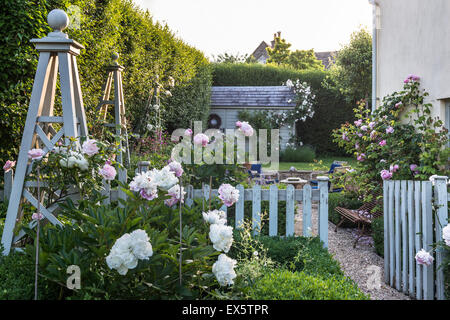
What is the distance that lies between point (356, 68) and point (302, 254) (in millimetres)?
15151

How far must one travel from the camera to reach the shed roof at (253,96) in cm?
1752

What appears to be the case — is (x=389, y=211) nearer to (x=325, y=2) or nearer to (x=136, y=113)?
(x=136, y=113)

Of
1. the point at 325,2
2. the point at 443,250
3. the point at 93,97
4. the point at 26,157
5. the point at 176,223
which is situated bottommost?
the point at 443,250

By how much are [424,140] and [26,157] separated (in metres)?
5.41

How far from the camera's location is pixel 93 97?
618 centimetres

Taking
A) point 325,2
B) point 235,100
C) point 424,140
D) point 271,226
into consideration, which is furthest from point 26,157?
point 235,100

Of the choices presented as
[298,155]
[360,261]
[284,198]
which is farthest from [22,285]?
[298,155]

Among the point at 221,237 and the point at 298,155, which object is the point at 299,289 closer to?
the point at 221,237

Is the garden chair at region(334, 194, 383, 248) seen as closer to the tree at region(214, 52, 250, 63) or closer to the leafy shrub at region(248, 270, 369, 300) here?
the leafy shrub at region(248, 270, 369, 300)

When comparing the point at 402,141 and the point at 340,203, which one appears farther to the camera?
the point at 340,203

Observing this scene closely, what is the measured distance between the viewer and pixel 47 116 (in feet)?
10.6

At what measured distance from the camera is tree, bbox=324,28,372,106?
55.4ft

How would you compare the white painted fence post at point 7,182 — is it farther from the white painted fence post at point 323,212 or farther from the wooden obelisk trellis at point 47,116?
the white painted fence post at point 323,212

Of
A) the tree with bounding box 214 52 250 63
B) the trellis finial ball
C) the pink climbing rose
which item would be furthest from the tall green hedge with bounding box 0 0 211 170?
the tree with bounding box 214 52 250 63
